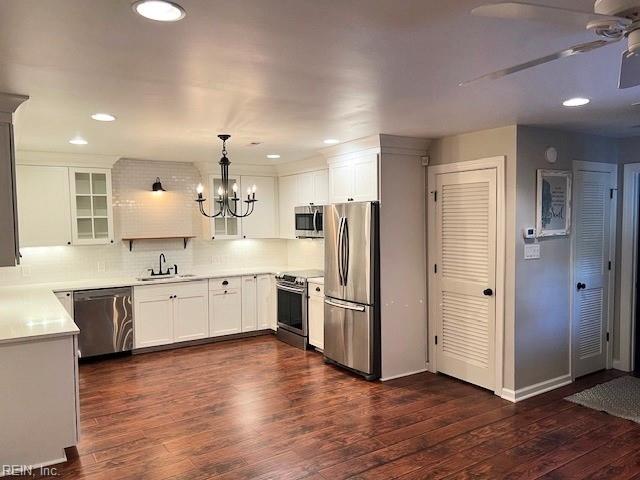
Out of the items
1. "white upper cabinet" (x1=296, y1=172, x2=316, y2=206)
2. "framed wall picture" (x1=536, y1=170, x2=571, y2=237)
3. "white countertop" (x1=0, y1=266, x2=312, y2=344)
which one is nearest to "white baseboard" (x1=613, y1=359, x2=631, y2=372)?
"framed wall picture" (x1=536, y1=170, x2=571, y2=237)

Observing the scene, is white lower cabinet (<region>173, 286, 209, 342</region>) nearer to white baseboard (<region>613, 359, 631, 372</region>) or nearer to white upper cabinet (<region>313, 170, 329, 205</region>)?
white upper cabinet (<region>313, 170, 329, 205</region>)

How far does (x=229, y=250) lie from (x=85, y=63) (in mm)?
4643

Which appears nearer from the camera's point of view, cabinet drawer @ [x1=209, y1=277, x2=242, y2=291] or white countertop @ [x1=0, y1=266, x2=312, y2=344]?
white countertop @ [x1=0, y1=266, x2=312, y2=344]

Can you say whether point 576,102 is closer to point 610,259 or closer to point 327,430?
point 610,259

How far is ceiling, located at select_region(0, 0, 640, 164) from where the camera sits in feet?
5.72

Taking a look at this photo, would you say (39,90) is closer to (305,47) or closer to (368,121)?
(305,47)

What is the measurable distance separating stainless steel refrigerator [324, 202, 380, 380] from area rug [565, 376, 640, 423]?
1.86m

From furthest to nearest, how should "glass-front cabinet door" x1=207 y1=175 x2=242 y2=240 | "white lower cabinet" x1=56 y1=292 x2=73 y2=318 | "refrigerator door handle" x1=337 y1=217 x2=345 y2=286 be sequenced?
"glass-front cabinet door" x1=207 y1=175 x2=242 y2=240 < "white lower cabinet" x1=56 y1=292 x2=73 y2=318 < "refrigerator door handle" x1=337 y1=217 x2=345 y2=286

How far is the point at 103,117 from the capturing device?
11.1 ft

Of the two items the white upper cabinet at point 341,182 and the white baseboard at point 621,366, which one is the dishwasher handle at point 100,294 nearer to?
the white upper cabinet at point 341,182

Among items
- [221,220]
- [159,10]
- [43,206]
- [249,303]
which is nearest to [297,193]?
[221,220]

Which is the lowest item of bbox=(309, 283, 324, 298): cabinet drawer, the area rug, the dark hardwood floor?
the dark hardwood floor

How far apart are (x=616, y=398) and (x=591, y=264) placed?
128cm

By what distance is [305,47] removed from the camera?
80.9 inches
